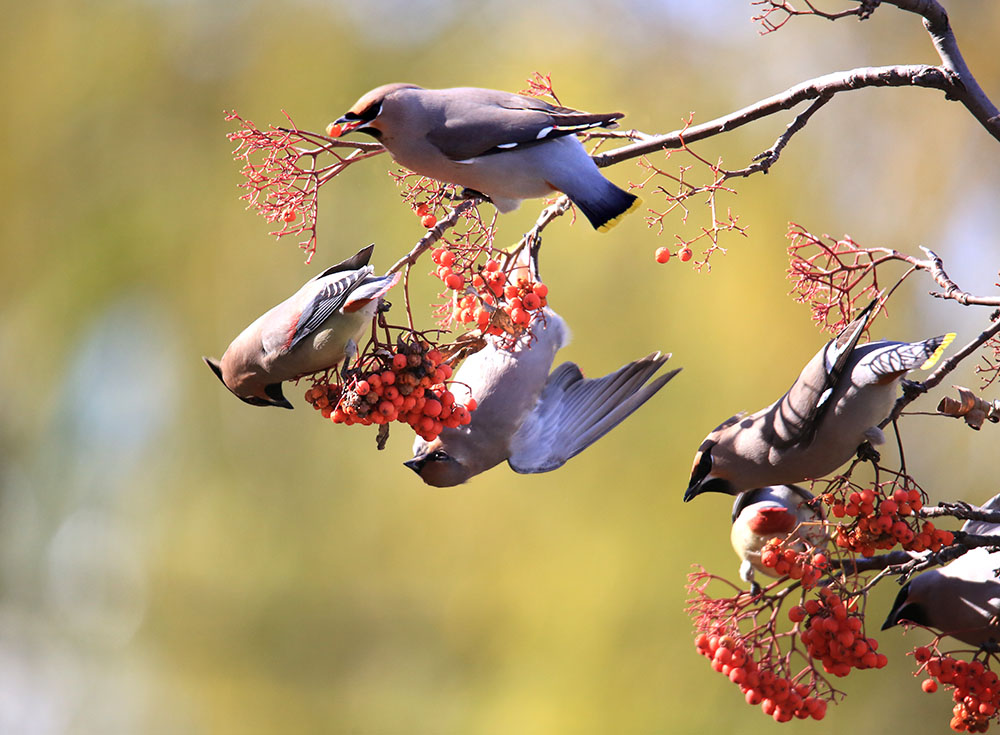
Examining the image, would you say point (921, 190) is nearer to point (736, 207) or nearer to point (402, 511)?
point (736, 207)

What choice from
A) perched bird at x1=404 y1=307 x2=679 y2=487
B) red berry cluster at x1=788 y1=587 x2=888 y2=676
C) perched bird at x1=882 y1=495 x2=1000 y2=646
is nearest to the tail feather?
perched bird at x1=404 y1=307 x2=679 y2=487

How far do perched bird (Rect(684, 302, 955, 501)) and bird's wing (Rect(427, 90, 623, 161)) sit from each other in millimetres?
486

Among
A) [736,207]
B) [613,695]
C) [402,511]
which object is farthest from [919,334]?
[402,511]

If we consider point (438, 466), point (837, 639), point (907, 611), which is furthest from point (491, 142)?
point (907, 611)

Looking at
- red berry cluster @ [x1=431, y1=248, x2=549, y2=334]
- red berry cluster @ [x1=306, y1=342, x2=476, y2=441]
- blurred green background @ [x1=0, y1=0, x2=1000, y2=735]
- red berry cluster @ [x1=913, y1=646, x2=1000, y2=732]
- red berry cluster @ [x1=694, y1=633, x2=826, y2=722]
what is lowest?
red berry cluster @ [x1=913, y1=646, x2=1000, y2=732]

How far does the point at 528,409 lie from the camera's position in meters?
1.74

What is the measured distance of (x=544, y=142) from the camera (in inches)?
52.1

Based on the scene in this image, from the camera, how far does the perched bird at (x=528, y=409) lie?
5.34 ft

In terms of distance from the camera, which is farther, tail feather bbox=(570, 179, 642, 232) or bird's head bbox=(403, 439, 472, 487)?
bird's head bbox=(403, 439, 472, 487)

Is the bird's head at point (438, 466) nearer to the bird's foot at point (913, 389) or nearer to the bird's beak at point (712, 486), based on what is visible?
the bird's beak at point (712, 486)

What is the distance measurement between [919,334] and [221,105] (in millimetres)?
3790

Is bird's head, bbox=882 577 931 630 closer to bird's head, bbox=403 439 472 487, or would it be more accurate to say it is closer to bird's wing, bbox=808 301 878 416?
bird's wing, bbox=808 301 878 416

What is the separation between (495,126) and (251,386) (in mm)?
556

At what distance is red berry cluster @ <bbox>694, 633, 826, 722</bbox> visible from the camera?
1.40 meters
